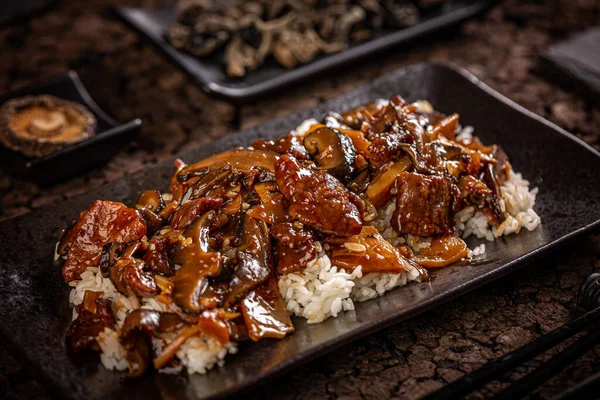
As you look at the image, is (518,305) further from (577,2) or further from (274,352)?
(577,2)

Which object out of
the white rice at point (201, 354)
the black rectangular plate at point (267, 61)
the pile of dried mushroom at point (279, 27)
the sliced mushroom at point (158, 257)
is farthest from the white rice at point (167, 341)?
the pile of dried mushroom at point (279, 27)

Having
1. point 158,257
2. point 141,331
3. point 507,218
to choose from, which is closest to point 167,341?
point 141,331

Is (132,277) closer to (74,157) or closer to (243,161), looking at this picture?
(243,161)

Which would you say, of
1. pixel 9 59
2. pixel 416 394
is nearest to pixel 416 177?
pixel 416 394

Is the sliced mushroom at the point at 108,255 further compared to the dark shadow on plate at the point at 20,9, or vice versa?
the dark shadow on plate at the point at 20,9

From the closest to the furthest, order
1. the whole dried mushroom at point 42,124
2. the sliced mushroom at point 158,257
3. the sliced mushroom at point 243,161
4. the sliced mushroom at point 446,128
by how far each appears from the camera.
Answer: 1. the sliced mushroom at point 158,257
2. the sliced mushroom at point 243,161
3. the sliced mushroom at point 446,128
4. the whole dried mushroom at point 42,124

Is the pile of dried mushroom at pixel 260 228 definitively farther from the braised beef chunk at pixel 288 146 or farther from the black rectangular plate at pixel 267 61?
the black rectangular plate at pixel 267 61
